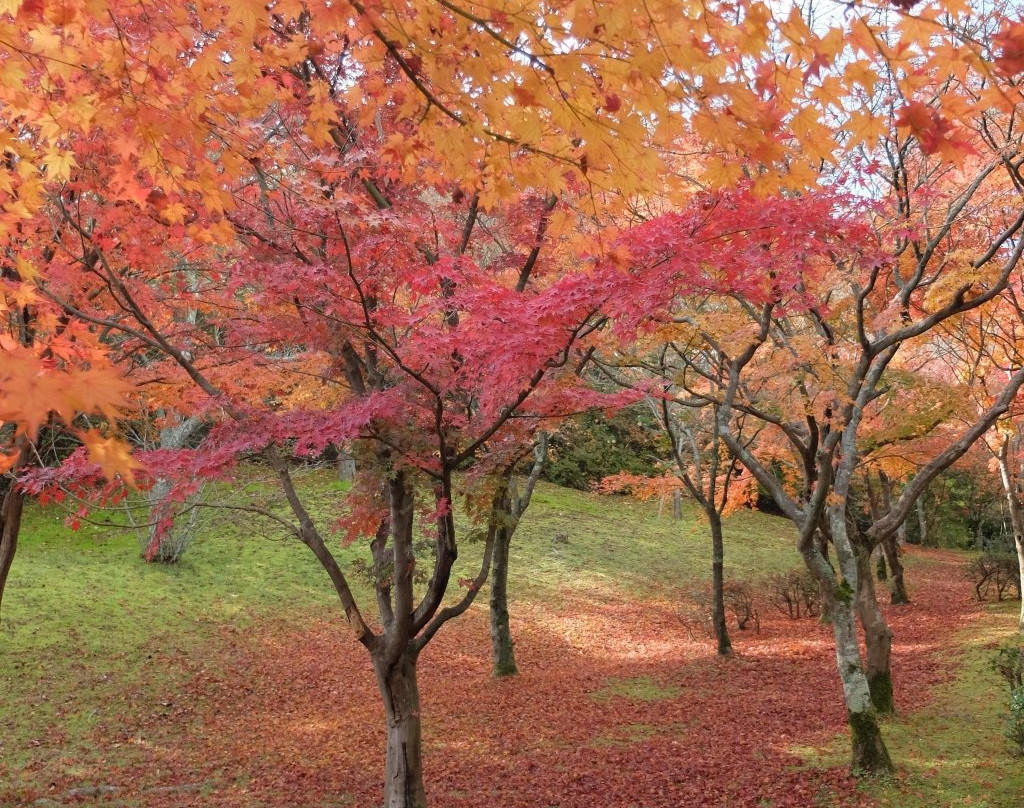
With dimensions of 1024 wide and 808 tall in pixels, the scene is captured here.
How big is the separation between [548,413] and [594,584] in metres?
12.9

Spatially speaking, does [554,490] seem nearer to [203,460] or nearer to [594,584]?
[594,584]

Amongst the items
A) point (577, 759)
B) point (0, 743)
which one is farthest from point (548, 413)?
point (0, 743)

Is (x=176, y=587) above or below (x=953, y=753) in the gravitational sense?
above

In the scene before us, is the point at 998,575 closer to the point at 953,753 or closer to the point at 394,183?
the point at 953,753

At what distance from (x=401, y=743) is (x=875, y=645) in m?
5.28

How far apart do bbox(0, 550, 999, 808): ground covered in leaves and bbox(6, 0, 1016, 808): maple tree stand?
1.89 m

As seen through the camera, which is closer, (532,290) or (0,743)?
(532,290)

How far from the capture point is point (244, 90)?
335cm

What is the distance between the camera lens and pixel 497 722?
8.77 meters

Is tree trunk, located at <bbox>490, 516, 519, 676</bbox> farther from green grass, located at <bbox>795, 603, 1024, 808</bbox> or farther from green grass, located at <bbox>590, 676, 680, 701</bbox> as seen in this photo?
green grass, located at <bbox>795, 603, 1024, 808</bbox>

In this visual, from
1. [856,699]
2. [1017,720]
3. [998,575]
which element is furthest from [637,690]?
[998,575]

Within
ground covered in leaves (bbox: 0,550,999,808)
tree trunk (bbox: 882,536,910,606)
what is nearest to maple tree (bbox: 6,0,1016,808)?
ground covered in leaves (bbox: 0,550,999,808)

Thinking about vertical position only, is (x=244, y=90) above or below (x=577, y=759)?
above

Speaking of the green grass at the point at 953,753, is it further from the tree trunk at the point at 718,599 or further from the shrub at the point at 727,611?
the shrub at the point at 727,611
